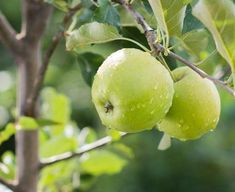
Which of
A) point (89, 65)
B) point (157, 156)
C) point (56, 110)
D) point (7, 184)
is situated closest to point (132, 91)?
point (89, 65)

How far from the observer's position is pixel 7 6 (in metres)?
3.57

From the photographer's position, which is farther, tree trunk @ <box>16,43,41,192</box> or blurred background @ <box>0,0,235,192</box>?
blurred background @ <box>0,0,235,192</box>

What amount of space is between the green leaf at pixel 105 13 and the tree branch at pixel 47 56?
0.13 meters

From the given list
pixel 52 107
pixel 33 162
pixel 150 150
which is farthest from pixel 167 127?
pixel 150 150

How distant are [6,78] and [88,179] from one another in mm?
1413

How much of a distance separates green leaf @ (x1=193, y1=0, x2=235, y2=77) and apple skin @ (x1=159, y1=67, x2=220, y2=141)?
0.08m

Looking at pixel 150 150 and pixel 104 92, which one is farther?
pixel 150 150


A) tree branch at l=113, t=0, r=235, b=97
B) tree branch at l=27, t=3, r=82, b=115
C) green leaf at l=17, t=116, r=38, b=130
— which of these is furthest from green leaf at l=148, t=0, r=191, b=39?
green leaf at l=17, t=116, r=38, b=130

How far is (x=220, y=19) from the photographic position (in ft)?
2.24

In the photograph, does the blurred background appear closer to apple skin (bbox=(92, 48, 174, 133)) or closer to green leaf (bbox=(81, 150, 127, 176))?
green leaf (bbox=(81, 150, 127, 176))

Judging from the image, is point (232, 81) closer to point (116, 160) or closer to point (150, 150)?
point (116, 160)

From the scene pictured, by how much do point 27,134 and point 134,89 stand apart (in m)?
0.56

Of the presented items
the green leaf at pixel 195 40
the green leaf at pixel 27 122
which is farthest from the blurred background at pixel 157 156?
the green leaf at pixel 195 40

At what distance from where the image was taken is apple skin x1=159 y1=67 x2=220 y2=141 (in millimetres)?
783
